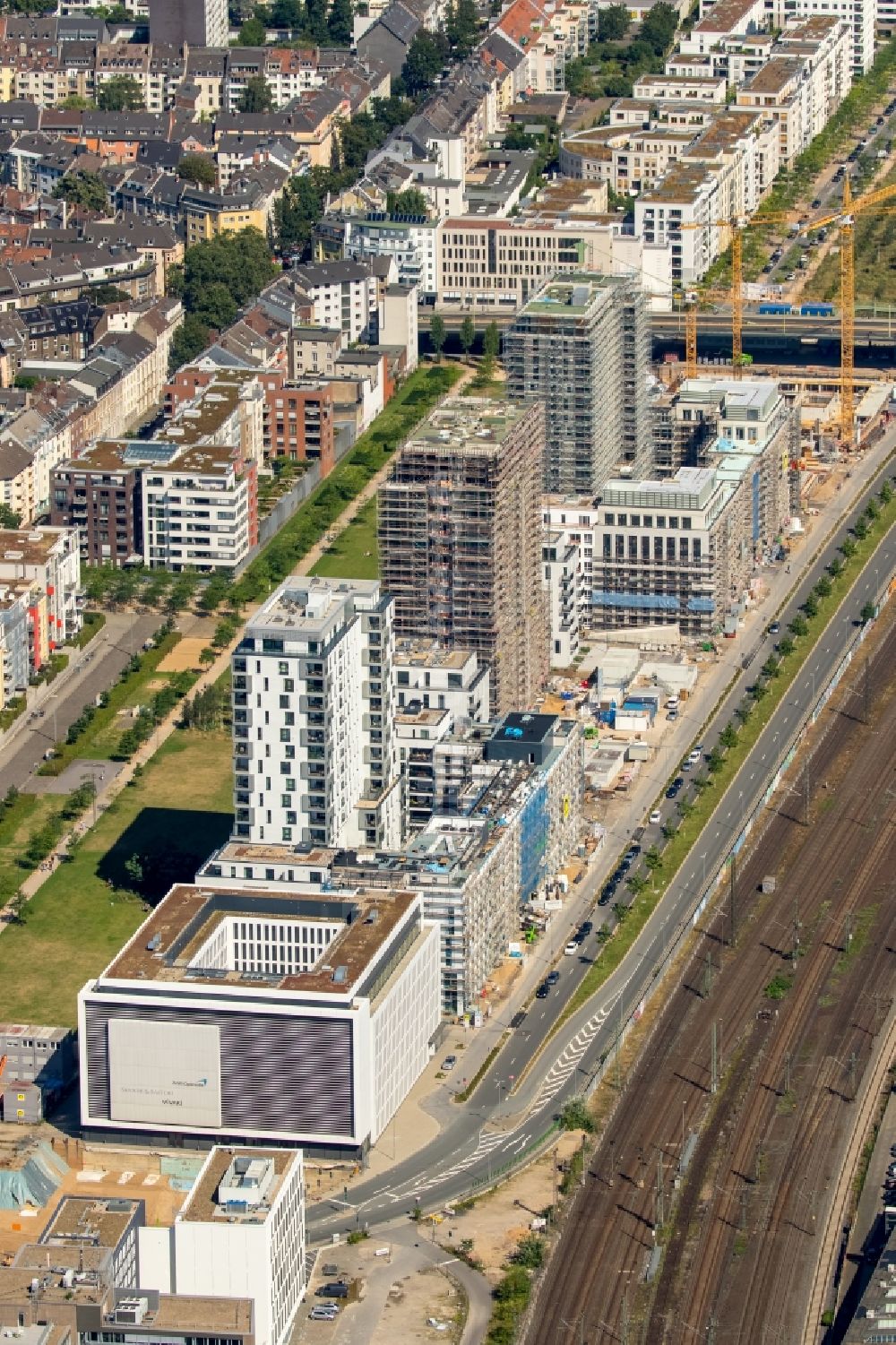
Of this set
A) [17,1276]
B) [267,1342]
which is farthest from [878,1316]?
[17,1276]

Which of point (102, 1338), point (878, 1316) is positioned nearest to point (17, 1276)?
point (102, 1338)

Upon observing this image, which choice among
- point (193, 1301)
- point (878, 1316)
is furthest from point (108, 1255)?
point (878, 1316)

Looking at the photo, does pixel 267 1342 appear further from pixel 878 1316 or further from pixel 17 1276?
pixel 878 1316

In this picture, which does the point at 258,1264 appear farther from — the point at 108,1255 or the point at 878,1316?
the point at 878,1316

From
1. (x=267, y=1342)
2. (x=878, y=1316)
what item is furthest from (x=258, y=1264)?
(x=878, y=1316)

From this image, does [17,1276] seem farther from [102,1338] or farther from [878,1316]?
[878,1316]

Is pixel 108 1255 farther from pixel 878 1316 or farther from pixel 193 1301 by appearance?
pixel 878 1316
